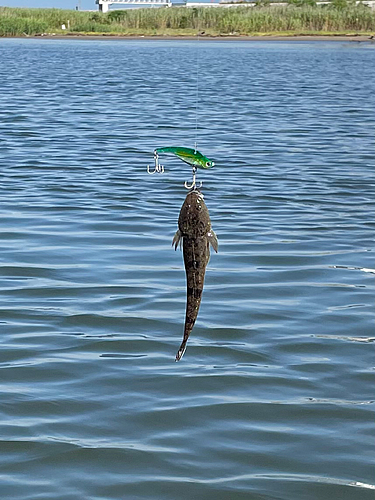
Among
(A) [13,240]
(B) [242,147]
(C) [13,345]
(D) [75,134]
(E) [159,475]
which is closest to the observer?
(E) [159,475]

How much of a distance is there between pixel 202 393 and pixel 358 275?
339 cm

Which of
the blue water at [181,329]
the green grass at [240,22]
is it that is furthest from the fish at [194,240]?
the green grass at [240,22]

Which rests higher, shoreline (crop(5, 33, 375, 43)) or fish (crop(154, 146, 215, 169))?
fish (crop(154, 146, 215, 169))

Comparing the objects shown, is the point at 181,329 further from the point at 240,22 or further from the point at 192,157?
the point at 240,22

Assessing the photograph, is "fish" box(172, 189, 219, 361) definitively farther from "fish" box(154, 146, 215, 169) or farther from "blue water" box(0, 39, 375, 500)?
"blue water" box(0, 39, 375, 500)

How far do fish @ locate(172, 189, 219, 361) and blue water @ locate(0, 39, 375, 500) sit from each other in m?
2.43

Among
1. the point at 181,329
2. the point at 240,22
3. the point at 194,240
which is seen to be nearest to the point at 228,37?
the point at 240,22

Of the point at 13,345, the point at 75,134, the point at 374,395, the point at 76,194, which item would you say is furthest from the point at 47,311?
the point at 75,134

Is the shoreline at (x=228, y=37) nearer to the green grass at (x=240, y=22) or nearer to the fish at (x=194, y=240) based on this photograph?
the green grass at (x=240, y=22)

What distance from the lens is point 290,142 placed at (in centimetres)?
2041

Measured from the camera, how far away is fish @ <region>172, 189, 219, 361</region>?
320 centimetres

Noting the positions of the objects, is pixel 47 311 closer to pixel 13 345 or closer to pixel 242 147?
pixel 13 345

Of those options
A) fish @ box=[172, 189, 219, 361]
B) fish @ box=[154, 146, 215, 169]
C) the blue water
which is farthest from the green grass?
fish @ box=[172, 189, 219, 361]

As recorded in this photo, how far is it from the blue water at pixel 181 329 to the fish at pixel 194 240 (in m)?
2.43
